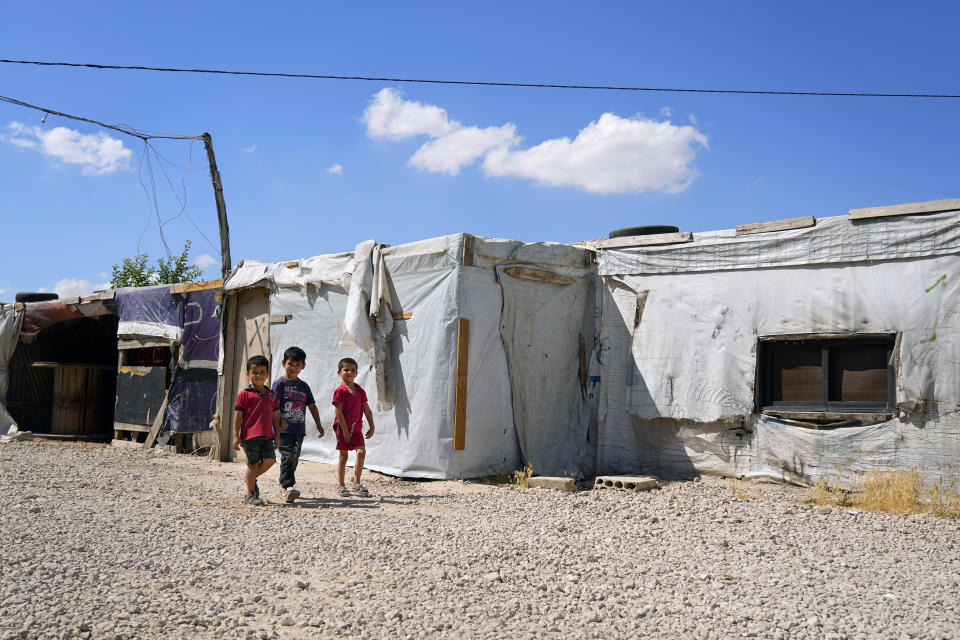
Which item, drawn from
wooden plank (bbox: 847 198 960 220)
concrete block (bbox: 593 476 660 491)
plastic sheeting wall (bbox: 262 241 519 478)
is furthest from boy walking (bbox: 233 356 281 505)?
wooden plank (bbox: 847 198 960 220)

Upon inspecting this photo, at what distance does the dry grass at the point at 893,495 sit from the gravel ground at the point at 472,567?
315 millimetres

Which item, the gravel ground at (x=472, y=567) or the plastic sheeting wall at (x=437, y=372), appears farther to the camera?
the plastic sheeting wall at (x=437, y=372)

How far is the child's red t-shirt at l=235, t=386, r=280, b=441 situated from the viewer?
6.79 m

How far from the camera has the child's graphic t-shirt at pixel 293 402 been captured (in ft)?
23.7

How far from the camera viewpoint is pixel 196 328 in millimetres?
12047

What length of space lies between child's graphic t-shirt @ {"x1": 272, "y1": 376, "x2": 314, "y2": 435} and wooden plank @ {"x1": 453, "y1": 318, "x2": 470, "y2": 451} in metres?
1.71

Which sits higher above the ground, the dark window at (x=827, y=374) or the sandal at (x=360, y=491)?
the dark window at (x=827, y=374)

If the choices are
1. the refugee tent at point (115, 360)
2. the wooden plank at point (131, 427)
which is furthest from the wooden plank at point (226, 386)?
the wooden plank at point (131, 427)

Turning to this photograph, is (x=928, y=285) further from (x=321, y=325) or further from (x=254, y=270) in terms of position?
(x=254, y=270)

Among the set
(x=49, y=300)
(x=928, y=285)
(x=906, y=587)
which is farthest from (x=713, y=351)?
(x=49, y=300)

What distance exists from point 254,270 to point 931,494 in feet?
28.7

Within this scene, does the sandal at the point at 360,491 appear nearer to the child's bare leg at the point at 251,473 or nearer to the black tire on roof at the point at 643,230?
the child's bare leg at the point at 251,473

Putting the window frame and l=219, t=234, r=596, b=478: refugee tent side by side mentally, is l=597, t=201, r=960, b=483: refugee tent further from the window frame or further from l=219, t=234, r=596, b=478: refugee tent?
l=219, t=234, r=596, b=478: refugee tent

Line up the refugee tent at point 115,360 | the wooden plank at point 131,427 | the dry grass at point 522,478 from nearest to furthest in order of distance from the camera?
the dry grass at point 522,478, the refugee tent at point 115,360, the wooden plank at point 131,427
